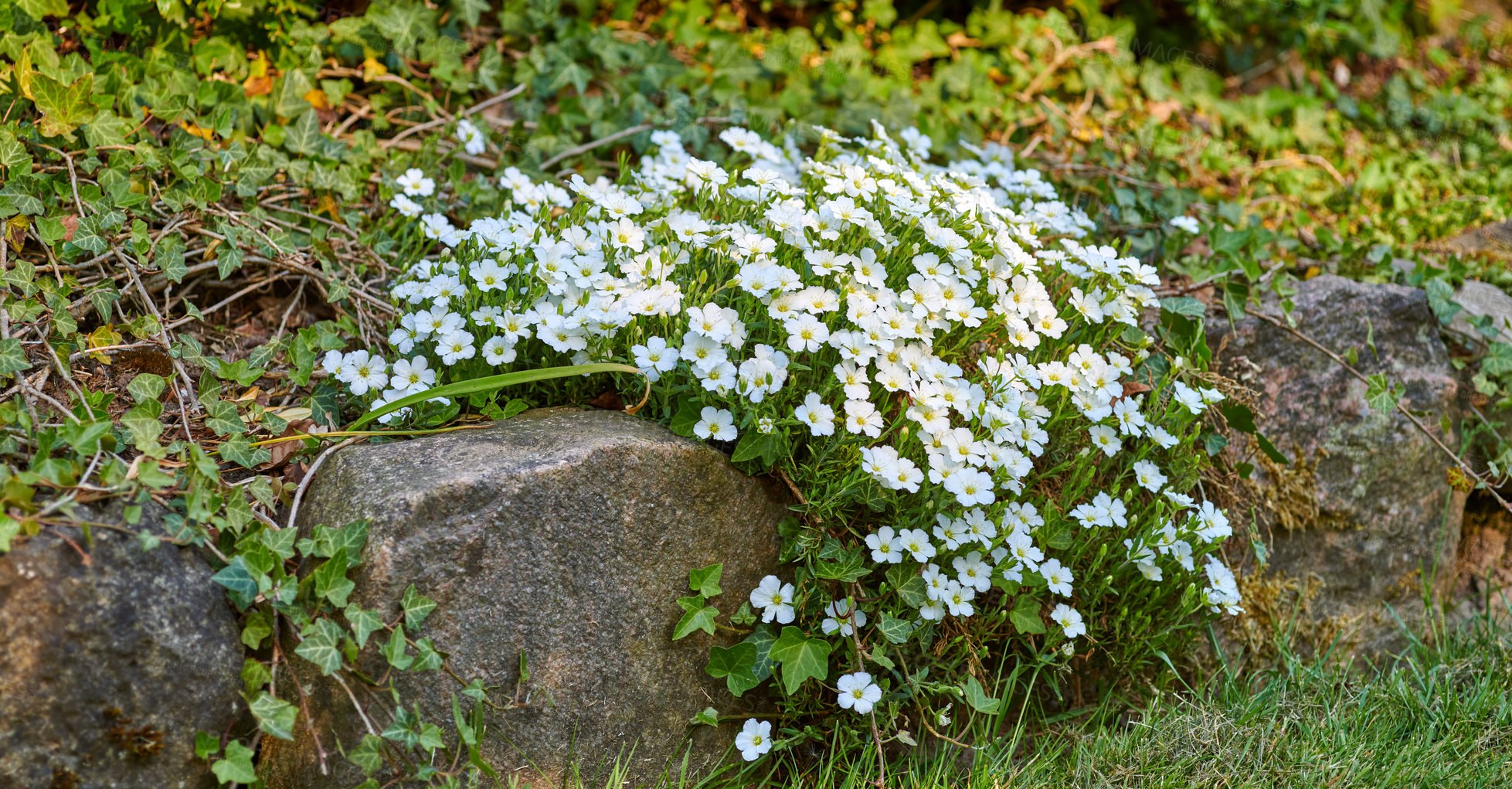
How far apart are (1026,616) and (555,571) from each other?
105 cm

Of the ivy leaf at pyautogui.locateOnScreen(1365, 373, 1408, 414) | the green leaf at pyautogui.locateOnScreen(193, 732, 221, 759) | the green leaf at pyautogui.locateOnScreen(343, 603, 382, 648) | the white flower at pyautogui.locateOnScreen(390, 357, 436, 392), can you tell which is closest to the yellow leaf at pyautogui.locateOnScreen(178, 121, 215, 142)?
the white flower at pyautogui.locateOnScreen(390, 357, 436, 392)

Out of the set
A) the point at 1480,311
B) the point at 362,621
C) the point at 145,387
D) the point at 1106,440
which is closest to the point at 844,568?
the point at 1106,440

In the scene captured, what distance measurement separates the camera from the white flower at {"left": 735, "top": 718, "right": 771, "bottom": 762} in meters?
2.14

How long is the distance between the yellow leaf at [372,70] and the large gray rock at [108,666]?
205 centimetres

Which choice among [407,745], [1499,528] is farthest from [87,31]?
[1499,528]

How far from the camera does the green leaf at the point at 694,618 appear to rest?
2094 millimetres

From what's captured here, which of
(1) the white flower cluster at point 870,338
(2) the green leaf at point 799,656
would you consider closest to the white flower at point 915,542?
(1) the white flower cluster at point 870,338

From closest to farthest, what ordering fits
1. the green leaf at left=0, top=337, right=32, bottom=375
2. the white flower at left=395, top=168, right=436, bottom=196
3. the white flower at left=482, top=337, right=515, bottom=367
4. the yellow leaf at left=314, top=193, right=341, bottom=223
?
the green leaf at left=0, top=337, right=32, bottom=375
the white flower at left=482, top=337, right=515, bottom=367
the white flower at left=395, top=168, right=436, bottom=196
the yellow leaf at left=314, top=193, right=341, bottom=223

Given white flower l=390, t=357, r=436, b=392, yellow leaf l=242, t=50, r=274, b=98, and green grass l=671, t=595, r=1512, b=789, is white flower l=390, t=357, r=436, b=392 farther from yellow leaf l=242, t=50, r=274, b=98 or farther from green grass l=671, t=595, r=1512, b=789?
yellow leaf l=242, t=50, r=274, b=98

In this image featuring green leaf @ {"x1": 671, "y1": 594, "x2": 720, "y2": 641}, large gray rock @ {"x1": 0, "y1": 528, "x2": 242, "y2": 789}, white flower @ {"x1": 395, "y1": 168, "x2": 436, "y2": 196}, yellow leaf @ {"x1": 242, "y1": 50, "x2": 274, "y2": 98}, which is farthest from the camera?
yellow leaf @ {"x1": 242, "y1": 50, "x2": 274, "y2": 98}

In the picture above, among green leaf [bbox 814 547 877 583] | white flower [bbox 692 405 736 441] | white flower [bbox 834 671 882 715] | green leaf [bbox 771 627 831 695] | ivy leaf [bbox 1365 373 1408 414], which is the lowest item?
white flower [bbox 834 671 882 715]

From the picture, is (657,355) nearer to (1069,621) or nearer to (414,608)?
(414,608)

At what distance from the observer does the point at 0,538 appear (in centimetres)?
162

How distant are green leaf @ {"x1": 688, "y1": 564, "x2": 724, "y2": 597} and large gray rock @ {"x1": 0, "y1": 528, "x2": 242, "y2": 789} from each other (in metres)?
0.87
